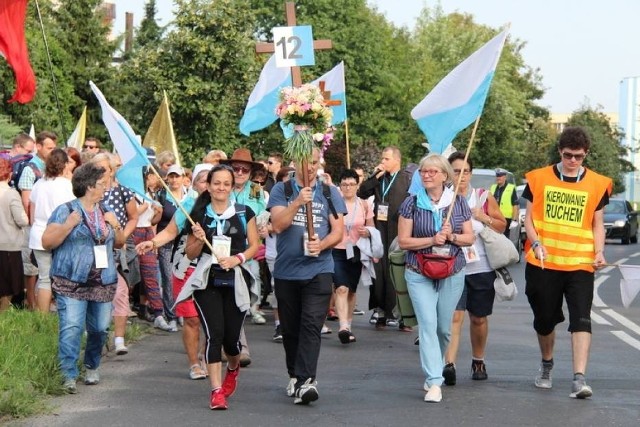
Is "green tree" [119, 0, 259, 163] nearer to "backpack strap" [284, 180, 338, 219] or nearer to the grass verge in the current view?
the grass verge

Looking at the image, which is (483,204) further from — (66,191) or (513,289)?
(66,191)

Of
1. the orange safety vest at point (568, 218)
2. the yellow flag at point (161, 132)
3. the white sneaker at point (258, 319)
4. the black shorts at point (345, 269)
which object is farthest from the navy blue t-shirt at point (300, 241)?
the yellow flag at point (161, 132)

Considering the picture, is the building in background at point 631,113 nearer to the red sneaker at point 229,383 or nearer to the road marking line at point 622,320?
the road marking line at point 622,320

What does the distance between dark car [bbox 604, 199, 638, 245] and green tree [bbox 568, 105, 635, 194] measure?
2555 centimetres

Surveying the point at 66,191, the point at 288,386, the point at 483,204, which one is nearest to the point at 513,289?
the point at 483,204

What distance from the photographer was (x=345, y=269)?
14.0 m

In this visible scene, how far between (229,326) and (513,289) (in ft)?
8.47

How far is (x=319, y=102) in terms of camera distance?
9.70m

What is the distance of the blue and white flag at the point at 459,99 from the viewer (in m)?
10.8

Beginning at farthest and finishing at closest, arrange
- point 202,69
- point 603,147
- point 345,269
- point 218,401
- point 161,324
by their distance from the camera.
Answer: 1. point 603,147
2. point 202,69
3. point 161,324
4. point 345,269
5. point 218,401

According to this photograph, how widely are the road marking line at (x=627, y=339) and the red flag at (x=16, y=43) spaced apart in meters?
7.64

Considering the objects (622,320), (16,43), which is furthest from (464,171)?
(16,43)

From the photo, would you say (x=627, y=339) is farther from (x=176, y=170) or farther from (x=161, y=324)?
(x=176, y=170)

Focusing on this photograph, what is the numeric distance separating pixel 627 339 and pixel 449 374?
4.07m
